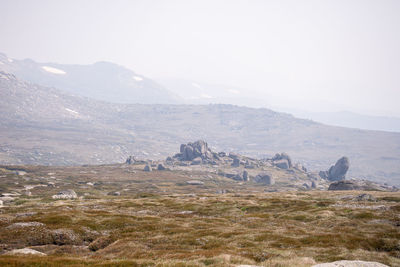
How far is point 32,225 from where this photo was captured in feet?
125

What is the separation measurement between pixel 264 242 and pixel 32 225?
2947cm

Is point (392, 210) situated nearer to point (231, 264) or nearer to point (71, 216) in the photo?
point (231, 264)

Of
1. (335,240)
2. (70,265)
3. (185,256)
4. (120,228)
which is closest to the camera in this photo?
(70,265)

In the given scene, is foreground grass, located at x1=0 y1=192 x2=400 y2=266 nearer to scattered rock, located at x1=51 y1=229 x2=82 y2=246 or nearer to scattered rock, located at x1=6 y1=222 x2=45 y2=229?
scattered rock, located at x1=51 y1=229 x2=82 y2=246

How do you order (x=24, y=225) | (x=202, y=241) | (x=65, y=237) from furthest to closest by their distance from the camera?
(x=24, y=225)
(x=65, y=237)
(x=202, y=241)

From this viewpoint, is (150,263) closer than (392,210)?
Yes

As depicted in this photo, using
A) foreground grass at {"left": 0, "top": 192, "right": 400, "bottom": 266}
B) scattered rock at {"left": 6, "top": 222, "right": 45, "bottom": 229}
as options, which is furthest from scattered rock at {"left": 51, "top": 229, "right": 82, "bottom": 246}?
scattered rock at {"left": 6, "top": 222, "right": 45, "bottom": 229}

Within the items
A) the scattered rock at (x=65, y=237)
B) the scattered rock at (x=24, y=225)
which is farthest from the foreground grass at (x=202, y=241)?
the scattered rock at (x=24, y=225)

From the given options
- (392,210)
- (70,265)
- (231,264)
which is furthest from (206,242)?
(392,210)

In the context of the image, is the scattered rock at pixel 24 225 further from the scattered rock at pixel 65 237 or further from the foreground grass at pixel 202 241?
the scattered rock at pixel 65 237

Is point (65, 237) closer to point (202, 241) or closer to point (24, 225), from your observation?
point (24, 225)

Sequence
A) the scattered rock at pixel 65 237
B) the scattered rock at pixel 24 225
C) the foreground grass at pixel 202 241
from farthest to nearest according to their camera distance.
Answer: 1. the scattered rock at pixel 24 225
2. the scattered rock at pixel 65 237
3. the foreground grass at pixel 202 241

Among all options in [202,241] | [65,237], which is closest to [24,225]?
[65,237]

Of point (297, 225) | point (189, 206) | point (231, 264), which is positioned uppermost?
point (231, 264)
